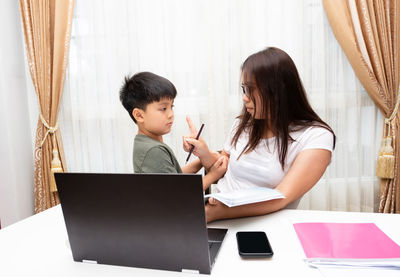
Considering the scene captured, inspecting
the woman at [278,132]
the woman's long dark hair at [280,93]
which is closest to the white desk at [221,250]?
the woman at [278,132]

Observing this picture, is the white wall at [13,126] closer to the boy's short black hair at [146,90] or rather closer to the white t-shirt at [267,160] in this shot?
the boy's short black hair at [146,90]

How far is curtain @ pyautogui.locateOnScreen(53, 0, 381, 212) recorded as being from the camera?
7.22ft

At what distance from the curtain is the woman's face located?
961mm

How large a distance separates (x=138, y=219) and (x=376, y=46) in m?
2.28

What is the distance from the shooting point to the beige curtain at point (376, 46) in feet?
6.88

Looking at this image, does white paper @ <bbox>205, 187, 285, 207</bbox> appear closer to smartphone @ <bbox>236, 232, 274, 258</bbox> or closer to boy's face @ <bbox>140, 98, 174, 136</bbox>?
smartphone @ <bbox>236, 232, 274, 258</bbox>

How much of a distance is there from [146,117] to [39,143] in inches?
62.5

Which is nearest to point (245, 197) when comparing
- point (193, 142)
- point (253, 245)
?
point (253, 245)

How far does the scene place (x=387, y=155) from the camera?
2152 mm

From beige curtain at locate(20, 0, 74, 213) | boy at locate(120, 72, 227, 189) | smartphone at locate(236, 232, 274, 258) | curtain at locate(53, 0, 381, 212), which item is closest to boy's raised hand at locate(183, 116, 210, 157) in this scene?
boy at locate(120, 72, 227, 189)

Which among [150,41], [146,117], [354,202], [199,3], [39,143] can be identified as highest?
[199,3]

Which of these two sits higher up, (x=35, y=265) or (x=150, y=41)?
(x=150, y=41)

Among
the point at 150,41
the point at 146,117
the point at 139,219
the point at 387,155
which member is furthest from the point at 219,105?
the point at 139,219

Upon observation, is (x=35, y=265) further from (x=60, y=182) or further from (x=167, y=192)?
(x=167, y=192)
